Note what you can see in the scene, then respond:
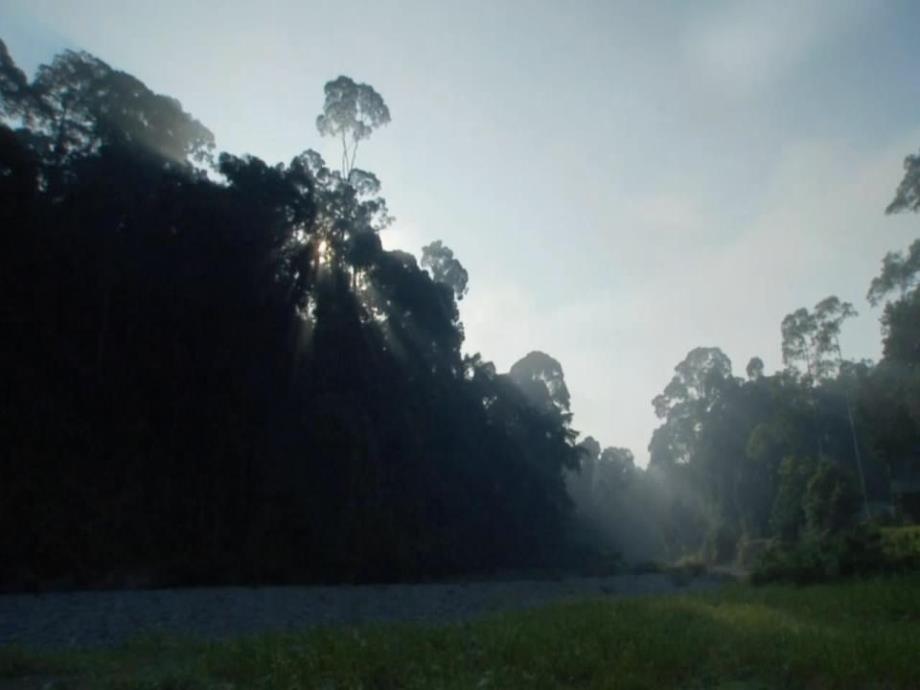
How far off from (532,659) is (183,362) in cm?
2244

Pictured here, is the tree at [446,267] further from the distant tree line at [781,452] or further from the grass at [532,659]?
the grass at [532,659]

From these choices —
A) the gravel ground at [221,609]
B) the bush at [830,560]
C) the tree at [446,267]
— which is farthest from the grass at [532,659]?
the tree at [446,267]

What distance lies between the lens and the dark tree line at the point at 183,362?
1019 inches

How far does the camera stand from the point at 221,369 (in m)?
30.2

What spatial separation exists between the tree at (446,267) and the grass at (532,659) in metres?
40.6

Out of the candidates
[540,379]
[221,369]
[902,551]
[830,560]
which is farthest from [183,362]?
[540,379]

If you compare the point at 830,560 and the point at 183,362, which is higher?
the point at 183,362

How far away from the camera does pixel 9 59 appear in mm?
28078

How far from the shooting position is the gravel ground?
50.6 feet

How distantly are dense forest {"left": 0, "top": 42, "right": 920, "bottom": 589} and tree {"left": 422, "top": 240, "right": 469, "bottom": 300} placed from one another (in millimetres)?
8514

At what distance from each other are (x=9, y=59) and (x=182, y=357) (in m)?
10.7

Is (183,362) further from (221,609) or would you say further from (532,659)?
(532,659)

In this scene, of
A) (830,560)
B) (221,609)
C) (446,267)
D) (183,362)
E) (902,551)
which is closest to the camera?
(221,609)

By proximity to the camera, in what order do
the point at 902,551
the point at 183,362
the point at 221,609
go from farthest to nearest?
1. the point at 183,362
2. the point at 902,551
3. the point at 221,609
